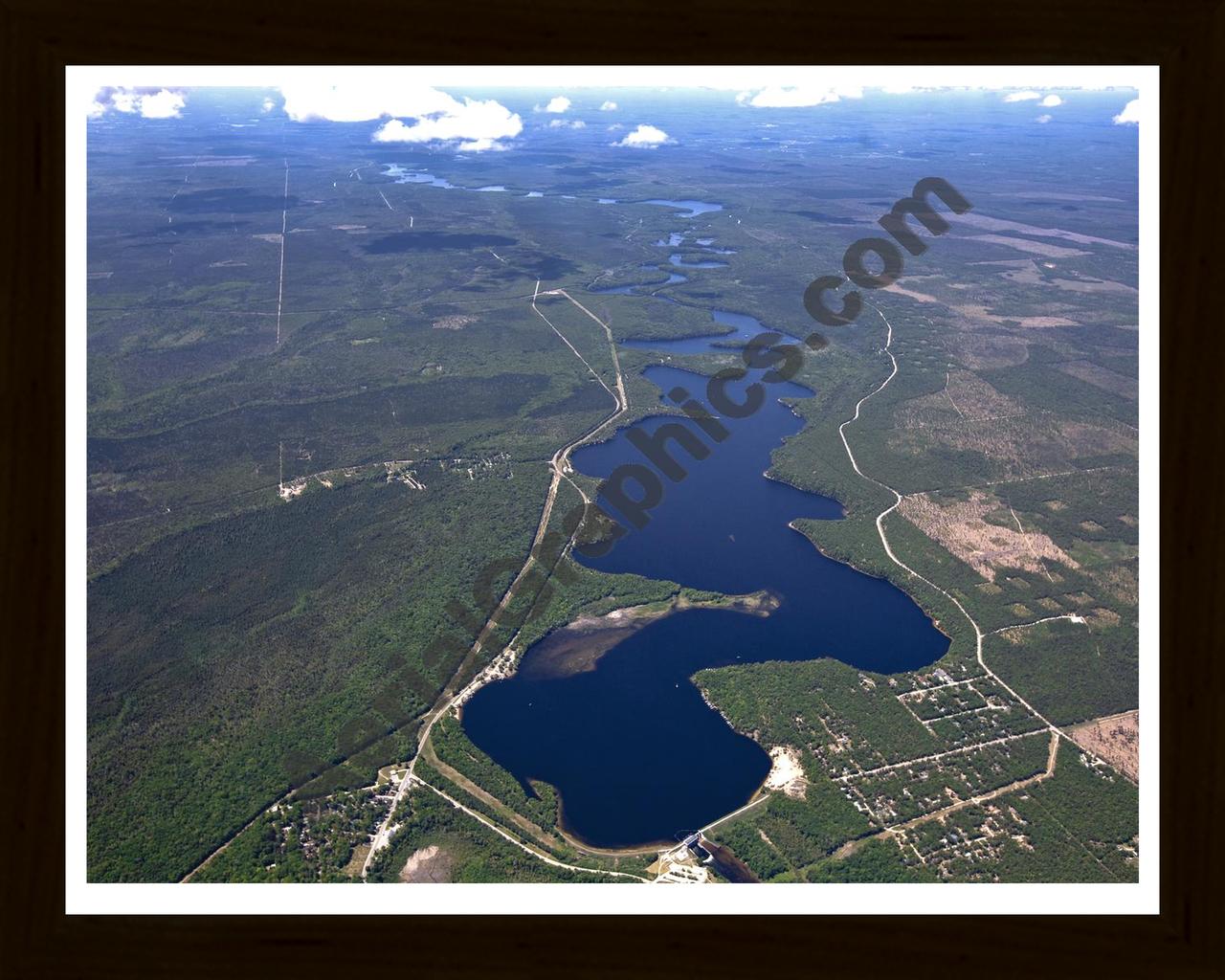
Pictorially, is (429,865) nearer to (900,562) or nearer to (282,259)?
(900,562)

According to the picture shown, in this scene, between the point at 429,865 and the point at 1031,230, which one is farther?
the point at 1031,230

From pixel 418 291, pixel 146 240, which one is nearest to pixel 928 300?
pixel 418 291

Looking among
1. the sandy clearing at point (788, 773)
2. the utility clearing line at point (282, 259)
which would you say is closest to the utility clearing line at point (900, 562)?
the sandy clearing at point (788, 773)

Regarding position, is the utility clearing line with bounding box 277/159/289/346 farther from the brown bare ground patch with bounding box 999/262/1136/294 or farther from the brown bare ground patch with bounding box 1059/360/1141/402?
the brown bare ground patch with bounding box 999/262/1136/294

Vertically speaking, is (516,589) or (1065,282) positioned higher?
(1065,282)

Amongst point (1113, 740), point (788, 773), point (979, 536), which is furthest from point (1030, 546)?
point (788, 773)

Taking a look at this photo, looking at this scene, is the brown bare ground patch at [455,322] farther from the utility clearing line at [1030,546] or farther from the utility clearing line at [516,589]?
the utility clearing line at [1030,546]

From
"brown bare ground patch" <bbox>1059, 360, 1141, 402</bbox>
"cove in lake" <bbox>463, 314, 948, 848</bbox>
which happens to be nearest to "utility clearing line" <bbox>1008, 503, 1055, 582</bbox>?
"cove in lake" <bbox>463, 314, 948, 848</bbox>
